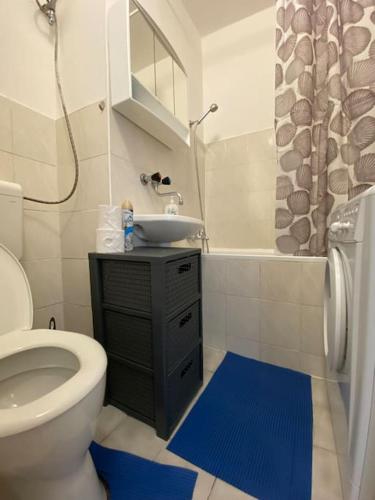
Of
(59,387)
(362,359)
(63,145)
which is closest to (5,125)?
(63,145)

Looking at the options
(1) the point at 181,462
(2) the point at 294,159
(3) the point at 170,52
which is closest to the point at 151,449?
(1) the point at 181,462

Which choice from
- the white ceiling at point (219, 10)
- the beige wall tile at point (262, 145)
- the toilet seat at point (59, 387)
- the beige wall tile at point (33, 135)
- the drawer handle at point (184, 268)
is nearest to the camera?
the toilet seat at point (59, 387)

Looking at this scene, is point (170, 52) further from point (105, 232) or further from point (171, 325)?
point (171, 325)

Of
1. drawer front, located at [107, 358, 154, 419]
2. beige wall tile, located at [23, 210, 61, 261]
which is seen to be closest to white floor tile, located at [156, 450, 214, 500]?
drawer front, located at [107, 358, 154, 419]

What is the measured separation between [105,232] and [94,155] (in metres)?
0.42

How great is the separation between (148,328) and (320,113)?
4.37 feet

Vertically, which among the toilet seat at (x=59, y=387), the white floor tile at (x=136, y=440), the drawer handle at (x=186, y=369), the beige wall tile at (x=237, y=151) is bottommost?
the white floor tile at (x=136, y=440)

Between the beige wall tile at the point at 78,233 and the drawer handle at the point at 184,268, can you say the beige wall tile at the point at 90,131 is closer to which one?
the beige wall tile at the point at 78,233

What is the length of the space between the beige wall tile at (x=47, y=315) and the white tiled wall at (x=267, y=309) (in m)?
0.82

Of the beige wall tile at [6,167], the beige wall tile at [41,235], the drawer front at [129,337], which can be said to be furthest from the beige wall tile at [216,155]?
the drawer front at [129,337]

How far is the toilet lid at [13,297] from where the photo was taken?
79cm

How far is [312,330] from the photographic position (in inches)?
45.4

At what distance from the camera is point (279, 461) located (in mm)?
737

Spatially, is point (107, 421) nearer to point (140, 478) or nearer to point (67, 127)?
point (140, 478)
